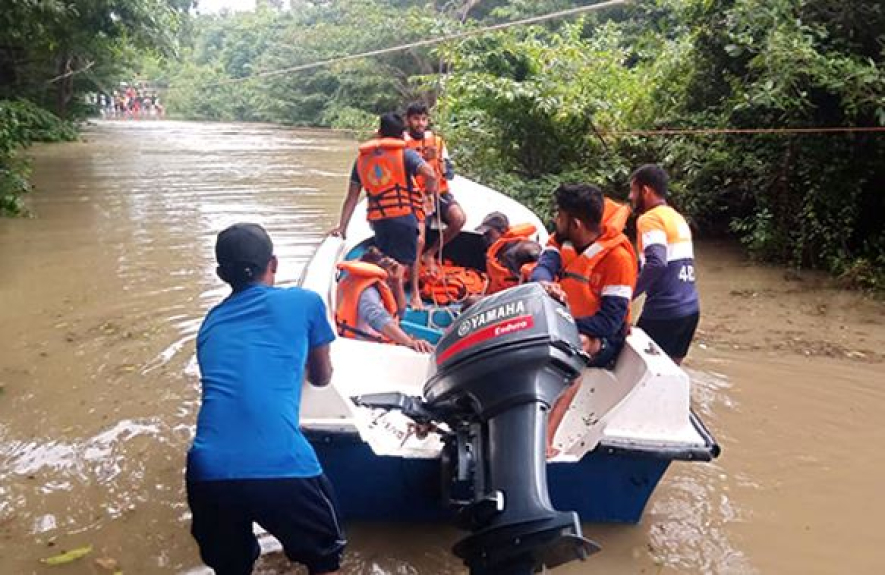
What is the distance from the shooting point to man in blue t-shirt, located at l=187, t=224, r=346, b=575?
190cm

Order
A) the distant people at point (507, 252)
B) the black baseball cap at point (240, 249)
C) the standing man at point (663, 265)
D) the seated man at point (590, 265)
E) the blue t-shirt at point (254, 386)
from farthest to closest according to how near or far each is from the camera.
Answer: the distant people at point (507, 252)
the standing man at point (663, 265)
the seated man at point (590, 265)
the black baseball cap at point (240, 249)
the blue t-shirt at point (254, 386)

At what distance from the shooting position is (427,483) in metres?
2.65

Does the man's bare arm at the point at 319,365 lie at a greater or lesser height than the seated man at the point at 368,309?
greater

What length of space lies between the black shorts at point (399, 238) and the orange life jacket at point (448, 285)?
447 millimetres

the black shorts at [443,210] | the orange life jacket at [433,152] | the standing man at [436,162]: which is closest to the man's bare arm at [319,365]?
the standing man at [436,162]

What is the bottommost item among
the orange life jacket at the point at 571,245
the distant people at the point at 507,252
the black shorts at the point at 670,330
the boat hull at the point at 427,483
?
the boat hull at the point at 427,483

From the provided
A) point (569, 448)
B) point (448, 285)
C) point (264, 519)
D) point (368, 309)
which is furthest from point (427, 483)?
point (448, 285)

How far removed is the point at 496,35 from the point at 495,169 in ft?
5.33

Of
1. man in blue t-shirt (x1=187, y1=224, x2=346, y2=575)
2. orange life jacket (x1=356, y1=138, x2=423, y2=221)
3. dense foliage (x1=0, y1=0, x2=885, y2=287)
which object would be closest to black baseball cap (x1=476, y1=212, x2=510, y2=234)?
orange life jacket (x1=356, y1=138, x2=423, y2=221)

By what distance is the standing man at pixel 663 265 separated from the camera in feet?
10.6

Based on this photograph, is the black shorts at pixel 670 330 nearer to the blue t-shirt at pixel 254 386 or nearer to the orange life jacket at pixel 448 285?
the orange life jacket at pixel 448 285

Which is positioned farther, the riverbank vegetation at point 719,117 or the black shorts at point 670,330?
the riverbank vegetation at point 719,117

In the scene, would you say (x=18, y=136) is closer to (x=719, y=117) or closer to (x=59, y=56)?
(x=59, y=56)

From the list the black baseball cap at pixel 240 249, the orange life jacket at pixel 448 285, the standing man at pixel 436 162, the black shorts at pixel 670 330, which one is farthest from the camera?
the standing man at pixel 436 162
